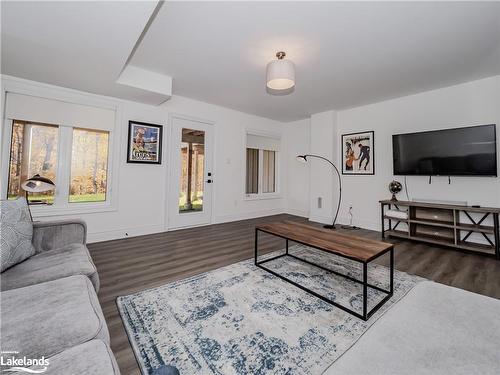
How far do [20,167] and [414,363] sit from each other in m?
4.32

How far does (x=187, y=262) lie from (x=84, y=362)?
2.01m

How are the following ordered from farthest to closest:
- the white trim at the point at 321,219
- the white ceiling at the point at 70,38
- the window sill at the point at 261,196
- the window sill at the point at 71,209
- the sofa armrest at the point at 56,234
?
the window sill at the point at 261,196 → the white trim at the point at 321,219 → the window sill at the point at 71,209 → the sofa armrest at the point at 56,234 → the white ceiling at the point at 70,38

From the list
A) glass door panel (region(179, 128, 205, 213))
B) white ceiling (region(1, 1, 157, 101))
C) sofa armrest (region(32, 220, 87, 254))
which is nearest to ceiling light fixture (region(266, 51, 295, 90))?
white ceiling (region(1, 1, 157, 101))

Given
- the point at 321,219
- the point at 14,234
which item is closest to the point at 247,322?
the point at 14,234

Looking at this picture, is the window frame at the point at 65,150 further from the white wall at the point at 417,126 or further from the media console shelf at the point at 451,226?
the media console shelf at the point at 451,226

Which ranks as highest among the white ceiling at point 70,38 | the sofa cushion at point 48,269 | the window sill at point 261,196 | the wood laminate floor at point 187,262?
the white ceiling at point 70,38

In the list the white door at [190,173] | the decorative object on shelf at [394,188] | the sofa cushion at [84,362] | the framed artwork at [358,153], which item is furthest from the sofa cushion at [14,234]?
the framed artwork at [358,153]

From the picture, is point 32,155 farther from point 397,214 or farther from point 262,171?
point 397,214

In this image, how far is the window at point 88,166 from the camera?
333 cm

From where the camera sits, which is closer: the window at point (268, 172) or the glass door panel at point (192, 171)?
the glass door panel at point (192, 171)

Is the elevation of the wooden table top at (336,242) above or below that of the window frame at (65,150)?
below

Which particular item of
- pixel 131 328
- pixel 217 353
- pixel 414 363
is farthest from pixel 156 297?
pixel 414 363

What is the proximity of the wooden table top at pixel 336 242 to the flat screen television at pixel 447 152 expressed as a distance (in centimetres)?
247

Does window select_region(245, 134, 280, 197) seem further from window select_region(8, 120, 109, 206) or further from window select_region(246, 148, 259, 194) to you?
window select_region(8, 120, 109, 206)
